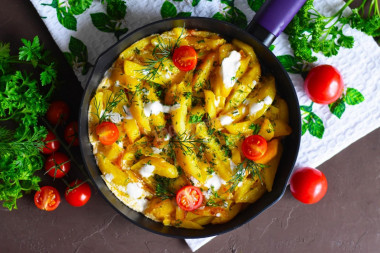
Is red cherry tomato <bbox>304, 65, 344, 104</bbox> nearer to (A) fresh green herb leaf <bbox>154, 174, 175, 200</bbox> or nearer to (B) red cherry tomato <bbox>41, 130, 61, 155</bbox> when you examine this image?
(A) fresh green herb leaf <bbox>154, 174, 175, 200</bbox>

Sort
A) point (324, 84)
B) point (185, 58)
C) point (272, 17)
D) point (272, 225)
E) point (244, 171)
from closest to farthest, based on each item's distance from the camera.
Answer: point (272, 17)
point (185, 58)
point (244, 171)
point (324, 84)
point (272, 225)

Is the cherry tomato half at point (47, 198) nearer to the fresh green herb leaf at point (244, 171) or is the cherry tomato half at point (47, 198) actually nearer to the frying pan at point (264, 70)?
the frying pan at point (264, 70)

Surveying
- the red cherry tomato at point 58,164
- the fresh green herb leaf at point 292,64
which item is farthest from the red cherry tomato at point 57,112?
the fresh green herb leaf at point 292,64

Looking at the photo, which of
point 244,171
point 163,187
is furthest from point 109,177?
point 244,171

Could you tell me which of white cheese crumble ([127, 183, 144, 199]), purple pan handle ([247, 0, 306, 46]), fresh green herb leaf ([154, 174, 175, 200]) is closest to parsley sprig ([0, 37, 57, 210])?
white cheese crumble ([127, 183, 144, 199])

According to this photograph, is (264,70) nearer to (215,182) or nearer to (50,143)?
(215,182)

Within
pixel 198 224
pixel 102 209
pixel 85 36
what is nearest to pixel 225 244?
pixel 198 224
